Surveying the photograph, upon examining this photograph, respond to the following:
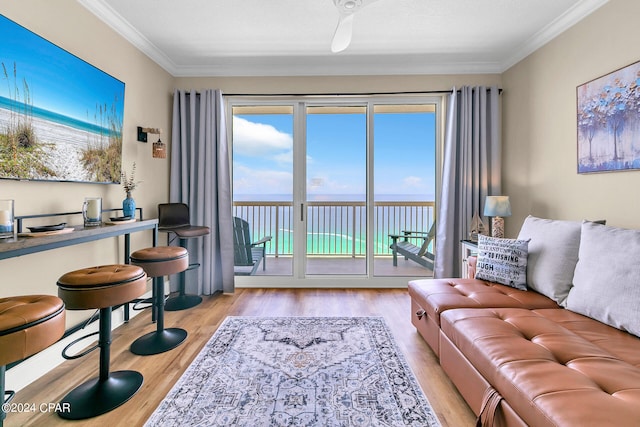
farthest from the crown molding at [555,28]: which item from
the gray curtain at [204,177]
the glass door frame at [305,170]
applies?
the gray curtain at [204,177]

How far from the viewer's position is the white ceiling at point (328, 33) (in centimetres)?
241

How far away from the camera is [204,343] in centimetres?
231

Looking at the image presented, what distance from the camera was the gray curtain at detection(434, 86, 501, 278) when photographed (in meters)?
3.37

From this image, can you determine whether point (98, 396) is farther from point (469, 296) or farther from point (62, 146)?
point (469, 296)

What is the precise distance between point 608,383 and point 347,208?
11.7ft

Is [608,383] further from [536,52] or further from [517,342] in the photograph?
[536,52]

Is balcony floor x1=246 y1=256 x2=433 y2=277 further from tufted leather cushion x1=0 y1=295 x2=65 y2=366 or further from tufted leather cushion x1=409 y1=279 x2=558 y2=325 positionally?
tufted leather cushion x1=0 y1=295 x2=65 y2=366

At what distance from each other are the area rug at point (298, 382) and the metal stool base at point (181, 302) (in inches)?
31.4

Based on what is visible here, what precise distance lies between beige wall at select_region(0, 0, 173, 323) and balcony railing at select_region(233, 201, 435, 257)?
121 cm

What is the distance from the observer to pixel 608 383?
1.07 metres

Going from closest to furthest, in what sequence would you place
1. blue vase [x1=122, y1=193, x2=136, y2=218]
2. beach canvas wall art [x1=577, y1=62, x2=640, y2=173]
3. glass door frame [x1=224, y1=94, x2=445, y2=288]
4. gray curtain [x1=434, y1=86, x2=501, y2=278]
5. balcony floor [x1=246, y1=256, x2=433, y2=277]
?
1. beach canvas wall art [x1=577, y1=62, x2=640, y2=173]
2. blue vase [x1=122, y1=193, x2=136, y2=218]
3. gray curtain [x1=434, y1=86, x2=501, y2=278]
4. glass door frame [x1=224, y1=94, x2=445, y2=288]
5. balcony floor [x1=246, y1=256, x2=433, y2=277]

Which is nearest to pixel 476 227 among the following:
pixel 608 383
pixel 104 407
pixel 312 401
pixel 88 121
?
pixel 608 383

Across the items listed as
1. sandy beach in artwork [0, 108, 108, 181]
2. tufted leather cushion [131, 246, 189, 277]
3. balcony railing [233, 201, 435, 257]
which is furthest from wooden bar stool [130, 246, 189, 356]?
balcony railing [233, 201, 435, 257]

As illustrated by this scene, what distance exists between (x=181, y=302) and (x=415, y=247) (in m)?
2.94
